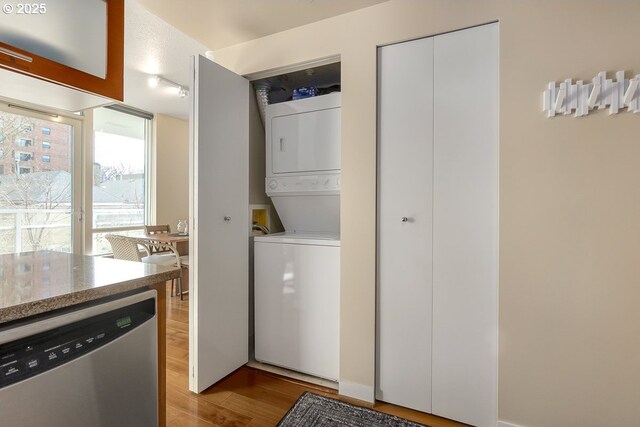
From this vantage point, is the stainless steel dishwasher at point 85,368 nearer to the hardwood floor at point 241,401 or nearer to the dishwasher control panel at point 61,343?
the dishwasher control panel at point 61,343

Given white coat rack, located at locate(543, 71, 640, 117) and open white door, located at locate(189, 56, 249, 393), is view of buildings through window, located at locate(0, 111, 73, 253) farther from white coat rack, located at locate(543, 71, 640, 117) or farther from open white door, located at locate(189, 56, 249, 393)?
white coat rack, located at locate(543, 71, 640, 117)

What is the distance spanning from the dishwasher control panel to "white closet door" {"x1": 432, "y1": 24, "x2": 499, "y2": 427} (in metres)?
1.48

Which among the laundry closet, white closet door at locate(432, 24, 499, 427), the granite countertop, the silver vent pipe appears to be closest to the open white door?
the laundry closet

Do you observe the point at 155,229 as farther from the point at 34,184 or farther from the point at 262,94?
the point at 262,94

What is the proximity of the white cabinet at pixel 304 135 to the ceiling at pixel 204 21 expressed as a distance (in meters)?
0.50

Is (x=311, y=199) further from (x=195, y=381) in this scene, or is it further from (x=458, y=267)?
(x=195, y=381)

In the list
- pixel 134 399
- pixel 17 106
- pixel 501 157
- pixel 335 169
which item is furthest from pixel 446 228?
pixel 17 106

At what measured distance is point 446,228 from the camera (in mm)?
1668

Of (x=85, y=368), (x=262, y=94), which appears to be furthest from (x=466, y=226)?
(x=262, y=94)

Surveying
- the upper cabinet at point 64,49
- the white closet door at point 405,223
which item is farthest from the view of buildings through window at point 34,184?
the white closet door at point 405,223

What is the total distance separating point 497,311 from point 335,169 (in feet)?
4.20

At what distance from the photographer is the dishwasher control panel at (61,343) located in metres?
0.65

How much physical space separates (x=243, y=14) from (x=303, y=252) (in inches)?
61.6

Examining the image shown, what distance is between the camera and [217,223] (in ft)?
6.45
